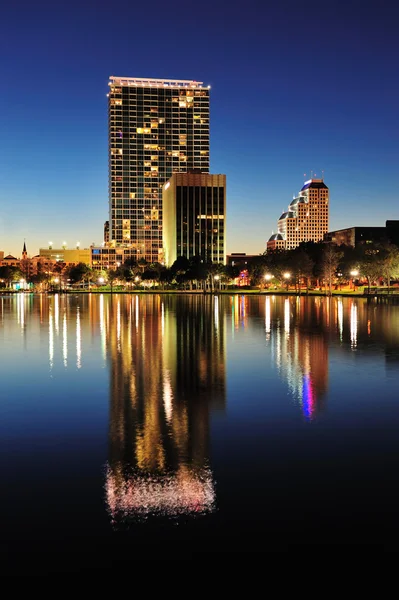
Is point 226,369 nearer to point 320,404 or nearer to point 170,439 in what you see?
point 320,404

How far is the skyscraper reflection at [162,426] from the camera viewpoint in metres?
8.45

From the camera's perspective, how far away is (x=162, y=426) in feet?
41.5

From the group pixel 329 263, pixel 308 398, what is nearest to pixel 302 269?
pixel 329 263

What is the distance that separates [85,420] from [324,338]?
20.5 m

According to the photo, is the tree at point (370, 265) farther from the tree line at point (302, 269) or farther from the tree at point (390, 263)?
the tree at point (390, 263)

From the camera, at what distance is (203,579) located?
6289mm

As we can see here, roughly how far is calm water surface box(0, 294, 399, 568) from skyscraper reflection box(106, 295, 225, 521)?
0.13 ft

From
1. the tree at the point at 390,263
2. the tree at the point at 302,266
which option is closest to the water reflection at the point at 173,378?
the tree at the point at 390,263

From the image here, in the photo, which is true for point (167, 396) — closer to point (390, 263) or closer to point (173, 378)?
point (173, 378)

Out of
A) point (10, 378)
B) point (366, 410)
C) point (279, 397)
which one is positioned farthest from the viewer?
point (10, 378)

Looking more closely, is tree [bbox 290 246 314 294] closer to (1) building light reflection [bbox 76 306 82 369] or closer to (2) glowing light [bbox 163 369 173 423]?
(1) building light reflection [bbox 76 306 82 369]

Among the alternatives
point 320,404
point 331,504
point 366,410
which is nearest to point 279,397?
point 320,404

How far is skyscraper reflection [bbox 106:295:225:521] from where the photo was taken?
845 cm

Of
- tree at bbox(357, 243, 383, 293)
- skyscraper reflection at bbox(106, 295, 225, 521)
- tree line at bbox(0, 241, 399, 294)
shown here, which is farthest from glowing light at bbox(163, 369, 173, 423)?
tree at bbox(357, 243, 383, 293)
